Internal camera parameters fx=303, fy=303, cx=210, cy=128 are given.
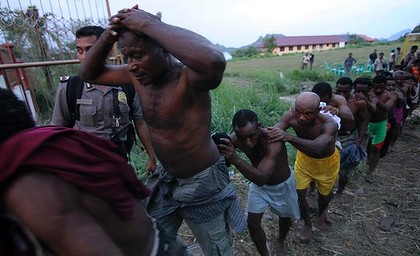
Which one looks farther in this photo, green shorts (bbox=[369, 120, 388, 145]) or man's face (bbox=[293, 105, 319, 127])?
green shorts (bbox=[369, 120, 388, 145])

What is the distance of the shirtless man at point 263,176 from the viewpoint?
2221 millimetres

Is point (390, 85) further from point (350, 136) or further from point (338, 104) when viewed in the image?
point (338, 104)

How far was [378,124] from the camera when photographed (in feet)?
14.7

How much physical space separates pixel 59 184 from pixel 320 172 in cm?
270

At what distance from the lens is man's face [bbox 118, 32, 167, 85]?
1421 millimetres

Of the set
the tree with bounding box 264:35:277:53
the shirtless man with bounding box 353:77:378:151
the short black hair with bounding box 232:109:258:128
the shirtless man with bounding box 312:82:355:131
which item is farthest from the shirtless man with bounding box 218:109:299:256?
A: the tree with bounding box 264:35:277:53

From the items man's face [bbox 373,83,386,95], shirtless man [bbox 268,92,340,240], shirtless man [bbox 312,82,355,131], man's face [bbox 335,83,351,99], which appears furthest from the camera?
man's face [bbox 373,83,386,95]

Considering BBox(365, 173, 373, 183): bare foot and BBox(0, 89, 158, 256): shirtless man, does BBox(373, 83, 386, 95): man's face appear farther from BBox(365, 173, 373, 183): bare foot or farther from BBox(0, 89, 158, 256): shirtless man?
BBox(0, 89, 158, 256): shirtless man

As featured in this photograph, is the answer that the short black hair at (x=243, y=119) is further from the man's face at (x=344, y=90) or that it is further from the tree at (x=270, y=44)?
the tree at (x=270, y=44)

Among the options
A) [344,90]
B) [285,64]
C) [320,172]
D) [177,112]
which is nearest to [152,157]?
[177,112]

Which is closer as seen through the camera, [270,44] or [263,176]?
[263,176]

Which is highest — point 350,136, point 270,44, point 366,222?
point 350,136

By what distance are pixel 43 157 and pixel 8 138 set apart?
16 cm

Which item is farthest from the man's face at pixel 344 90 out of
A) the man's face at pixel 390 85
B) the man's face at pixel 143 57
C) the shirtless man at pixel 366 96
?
the man's face at pixel 143 57
